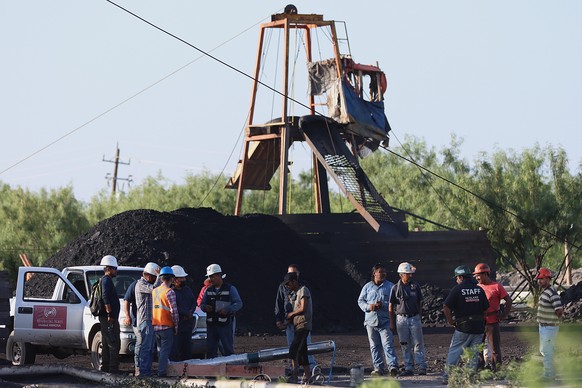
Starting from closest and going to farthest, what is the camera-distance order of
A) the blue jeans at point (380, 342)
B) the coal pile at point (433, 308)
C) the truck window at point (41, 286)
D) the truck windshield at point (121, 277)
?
the blue jeans at point (380, 342) → the truck windshield at point (121, 277) → the truck window at point (41, 286) → the coal pile at point (433, 308)

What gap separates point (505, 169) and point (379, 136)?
389 inches

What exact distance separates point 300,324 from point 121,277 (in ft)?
17.5

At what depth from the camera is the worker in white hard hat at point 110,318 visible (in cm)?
1644

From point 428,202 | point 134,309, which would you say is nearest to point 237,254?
point 134,309

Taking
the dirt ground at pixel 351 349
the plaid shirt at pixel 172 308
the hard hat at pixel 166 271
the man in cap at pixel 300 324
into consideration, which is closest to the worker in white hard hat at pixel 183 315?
the hard hat at pixel 166 271

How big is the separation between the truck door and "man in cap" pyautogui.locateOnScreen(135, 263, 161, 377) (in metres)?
2.41

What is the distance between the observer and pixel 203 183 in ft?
248

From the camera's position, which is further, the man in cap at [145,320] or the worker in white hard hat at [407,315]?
the worker in white hard hat at [407,315]

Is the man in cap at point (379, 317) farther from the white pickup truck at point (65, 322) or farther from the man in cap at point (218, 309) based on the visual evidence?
the white pickup truck at point (65, 322)

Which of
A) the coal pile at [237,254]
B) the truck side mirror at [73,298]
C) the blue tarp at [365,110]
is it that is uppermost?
the blue tarp at [365,110]

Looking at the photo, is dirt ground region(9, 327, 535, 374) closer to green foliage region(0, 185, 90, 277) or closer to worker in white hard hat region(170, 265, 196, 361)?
worker in white hard hat region(170, 265, 196, 361)

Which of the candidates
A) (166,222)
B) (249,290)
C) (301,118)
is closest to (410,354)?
(249,290)

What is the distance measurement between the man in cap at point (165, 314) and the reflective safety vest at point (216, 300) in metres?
0.75

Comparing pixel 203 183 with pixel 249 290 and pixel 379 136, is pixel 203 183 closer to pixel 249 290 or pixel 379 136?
pixel 379 136
